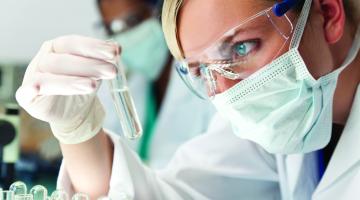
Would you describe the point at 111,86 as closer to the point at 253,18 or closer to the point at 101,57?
the point at 101,57

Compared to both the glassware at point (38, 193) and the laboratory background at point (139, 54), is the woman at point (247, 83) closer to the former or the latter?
the glassware at point (38, 193)

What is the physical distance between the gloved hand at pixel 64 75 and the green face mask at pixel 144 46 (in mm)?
1107

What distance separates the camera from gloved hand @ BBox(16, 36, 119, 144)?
3.53ft

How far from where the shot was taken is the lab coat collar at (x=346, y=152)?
4.35 feet

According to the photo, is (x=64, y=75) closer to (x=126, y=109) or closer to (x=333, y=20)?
(x=126, y=109)

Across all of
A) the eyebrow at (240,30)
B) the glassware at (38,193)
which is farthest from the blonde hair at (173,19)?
the glassware at (38,193)

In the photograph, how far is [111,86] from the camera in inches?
46.3

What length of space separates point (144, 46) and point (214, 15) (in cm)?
115

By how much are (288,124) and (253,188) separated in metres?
0.37

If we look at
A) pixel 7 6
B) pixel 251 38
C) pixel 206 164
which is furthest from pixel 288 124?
pixel 7 6

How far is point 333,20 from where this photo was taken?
129cm

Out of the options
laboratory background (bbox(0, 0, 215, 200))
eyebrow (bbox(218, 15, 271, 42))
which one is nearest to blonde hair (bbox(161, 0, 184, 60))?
eyebrow (bbox(218, 15, 271, 42))

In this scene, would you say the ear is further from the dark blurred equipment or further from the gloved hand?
the dark blurred equipment

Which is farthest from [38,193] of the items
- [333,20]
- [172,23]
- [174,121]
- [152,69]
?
[152,69]
